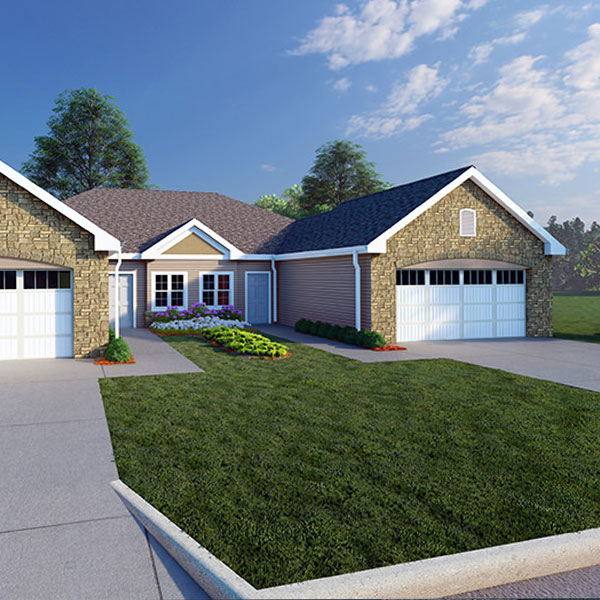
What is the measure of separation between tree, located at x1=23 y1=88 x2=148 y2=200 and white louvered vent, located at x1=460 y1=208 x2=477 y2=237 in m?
38.0

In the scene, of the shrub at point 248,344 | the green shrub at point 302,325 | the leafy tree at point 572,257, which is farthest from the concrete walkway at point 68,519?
the leafy tree at point 572,257

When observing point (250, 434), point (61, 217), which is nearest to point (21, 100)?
point (61, 217)

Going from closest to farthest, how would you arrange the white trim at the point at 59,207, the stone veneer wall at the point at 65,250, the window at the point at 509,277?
the white trim at the point at 59,207 → the stone veneer wall at the point at 65,250 → the window at the point at 509,277

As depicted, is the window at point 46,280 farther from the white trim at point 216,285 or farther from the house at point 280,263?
the white trim at point 216,285

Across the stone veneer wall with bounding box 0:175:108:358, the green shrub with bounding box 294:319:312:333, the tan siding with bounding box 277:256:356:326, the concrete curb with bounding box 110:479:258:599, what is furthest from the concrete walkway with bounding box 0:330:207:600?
the green shrub with bounding box 294:319:312:333

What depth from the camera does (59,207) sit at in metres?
13.2

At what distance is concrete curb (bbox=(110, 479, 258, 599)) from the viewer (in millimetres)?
3580

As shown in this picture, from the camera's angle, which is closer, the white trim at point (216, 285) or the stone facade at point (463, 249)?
the stone facade at point (463, 249)

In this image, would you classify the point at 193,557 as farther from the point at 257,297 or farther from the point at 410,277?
the point at 257,297

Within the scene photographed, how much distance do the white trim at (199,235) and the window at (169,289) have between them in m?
0.96

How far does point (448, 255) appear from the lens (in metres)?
17.9

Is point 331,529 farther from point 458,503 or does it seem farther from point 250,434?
point 250,434

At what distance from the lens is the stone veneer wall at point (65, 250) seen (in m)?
13.1

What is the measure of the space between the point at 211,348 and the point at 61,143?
38.8 metres
